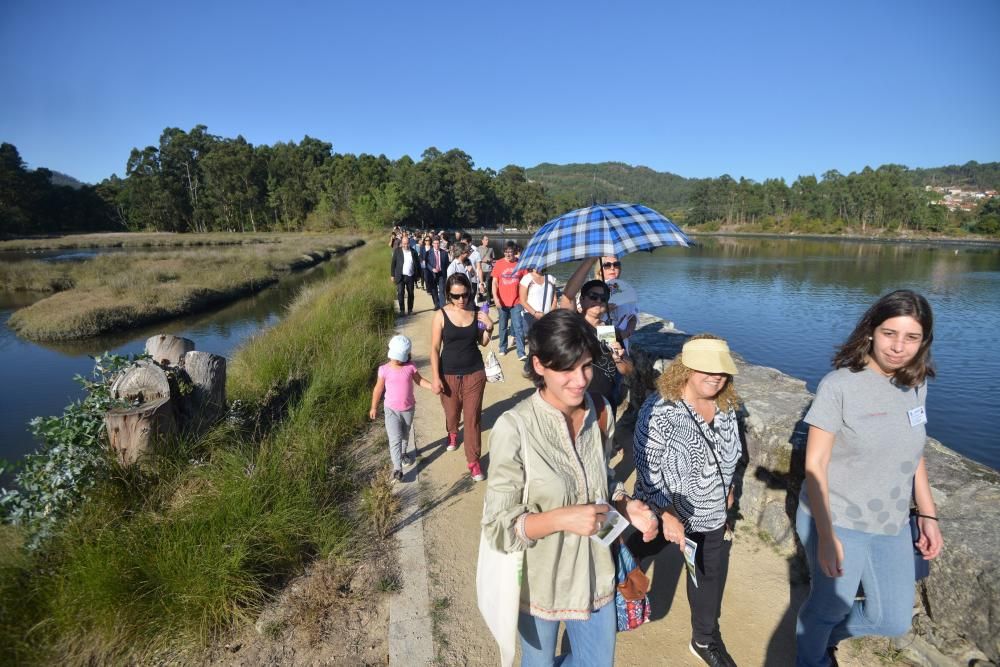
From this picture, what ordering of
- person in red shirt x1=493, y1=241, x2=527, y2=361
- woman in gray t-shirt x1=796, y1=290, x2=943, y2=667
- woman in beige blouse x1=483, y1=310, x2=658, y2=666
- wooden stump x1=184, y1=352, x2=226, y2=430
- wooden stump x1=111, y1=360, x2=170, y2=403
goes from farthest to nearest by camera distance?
person in red shirt x1=493, y1=241, x2=527, y2=361 < wooden stump x1=184, y1=352, x2=226, y2=430 < wooden stump x1=111, y1=360, x2=170, y2=403 < woman in gray t-shirt x1=796, y1=290, x2=943, y2=667 < woman in beige blouse x1=483, y1=310, x2=658, y2=666

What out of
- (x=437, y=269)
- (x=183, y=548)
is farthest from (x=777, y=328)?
(x=183, y=548)

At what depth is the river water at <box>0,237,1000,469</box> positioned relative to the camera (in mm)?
7508

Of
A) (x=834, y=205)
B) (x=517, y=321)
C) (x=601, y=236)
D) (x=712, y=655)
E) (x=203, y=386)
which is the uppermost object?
(x=834, y=205)

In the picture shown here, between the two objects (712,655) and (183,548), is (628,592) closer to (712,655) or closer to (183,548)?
(712,655)

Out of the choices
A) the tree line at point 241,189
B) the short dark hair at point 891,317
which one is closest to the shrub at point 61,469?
the short dark hair at point 891,317

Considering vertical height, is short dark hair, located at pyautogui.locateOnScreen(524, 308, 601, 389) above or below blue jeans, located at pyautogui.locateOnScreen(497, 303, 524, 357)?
above

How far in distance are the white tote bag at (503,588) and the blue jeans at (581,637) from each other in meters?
0.10

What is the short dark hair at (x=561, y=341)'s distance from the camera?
4.87 ft

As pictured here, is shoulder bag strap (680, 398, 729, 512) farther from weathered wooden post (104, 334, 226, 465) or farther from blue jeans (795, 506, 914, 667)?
weathered wooden post (104, 334, 226, 465)

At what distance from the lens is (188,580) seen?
2488mm

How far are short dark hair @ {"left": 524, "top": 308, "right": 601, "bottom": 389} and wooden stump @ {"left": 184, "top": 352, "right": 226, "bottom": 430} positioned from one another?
366 centimetres

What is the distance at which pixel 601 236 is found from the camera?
138 inches

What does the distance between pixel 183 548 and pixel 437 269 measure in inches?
317

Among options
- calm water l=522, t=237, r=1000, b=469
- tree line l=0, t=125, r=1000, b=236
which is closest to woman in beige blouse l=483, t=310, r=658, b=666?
calm water l=522, t=237, r=1000, b=469
